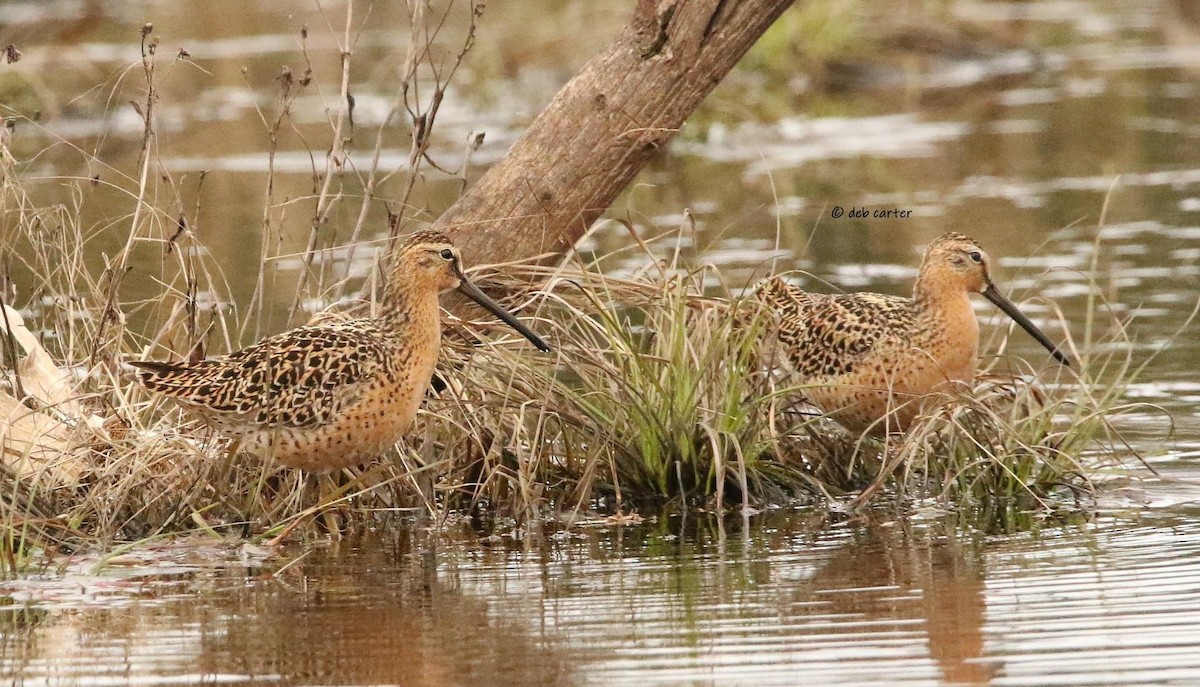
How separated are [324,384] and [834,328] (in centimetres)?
196

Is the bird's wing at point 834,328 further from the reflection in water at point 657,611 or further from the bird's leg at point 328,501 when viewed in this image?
the bird's leg at point 328,501

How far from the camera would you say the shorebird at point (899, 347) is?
7.23 metres

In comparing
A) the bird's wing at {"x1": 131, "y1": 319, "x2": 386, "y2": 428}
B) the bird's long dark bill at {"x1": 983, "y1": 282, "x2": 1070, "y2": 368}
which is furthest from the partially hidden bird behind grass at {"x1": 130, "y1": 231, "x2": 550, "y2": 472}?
the bird's long dark bill at {"x1": 983, "y1": 282, "x2": 1070, "y2": 368}

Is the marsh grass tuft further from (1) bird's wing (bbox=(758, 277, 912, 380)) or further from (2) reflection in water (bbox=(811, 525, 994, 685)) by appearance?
(2) reflection in water (bbox=(811, 525, 994, 685))

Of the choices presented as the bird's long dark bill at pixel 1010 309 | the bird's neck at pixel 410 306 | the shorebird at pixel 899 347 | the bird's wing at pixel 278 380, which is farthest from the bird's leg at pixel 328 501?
the bird's long dark bill at pixel 1010 309

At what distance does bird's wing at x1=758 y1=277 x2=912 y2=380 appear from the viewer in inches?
288

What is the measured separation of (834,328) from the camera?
743 centimetres

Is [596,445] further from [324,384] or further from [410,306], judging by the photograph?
[324,384]

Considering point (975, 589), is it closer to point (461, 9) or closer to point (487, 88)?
point (487, 88)

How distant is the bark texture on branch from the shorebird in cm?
87

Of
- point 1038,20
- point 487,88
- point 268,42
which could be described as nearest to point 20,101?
point 487,88

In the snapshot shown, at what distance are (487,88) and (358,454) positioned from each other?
12121 millimetres

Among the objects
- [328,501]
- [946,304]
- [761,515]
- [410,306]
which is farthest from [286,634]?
[946,304]

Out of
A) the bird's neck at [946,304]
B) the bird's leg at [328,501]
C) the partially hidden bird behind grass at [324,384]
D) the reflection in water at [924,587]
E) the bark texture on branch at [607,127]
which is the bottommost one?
the reflection in water at [924,587]
